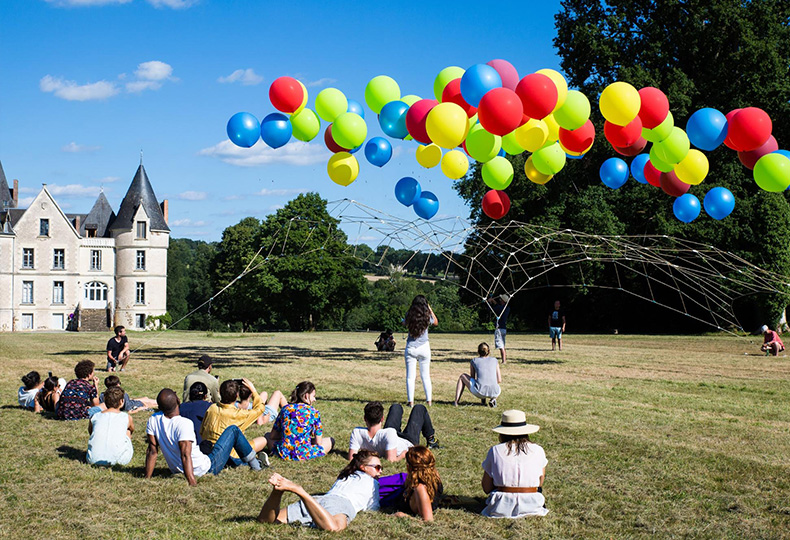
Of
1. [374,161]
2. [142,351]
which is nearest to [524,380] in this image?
[374,161]

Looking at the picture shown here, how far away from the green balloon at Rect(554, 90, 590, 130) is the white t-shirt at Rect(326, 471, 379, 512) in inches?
281

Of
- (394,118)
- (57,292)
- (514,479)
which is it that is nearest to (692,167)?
(394,118)

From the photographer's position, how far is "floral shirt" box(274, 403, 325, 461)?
7832 mm

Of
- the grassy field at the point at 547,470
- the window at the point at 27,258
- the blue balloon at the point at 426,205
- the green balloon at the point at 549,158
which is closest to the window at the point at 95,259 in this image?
the window at the point at 27,258

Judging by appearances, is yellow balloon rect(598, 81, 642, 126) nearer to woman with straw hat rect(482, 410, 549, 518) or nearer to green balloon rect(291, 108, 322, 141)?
green balloon rect(291, 108, 322, 141)

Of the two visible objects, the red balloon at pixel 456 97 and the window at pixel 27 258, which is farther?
the window at pixel 27 258

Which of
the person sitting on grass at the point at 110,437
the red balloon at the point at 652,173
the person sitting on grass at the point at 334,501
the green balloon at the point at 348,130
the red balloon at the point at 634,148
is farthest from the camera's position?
the red balloon at the point at 652,173

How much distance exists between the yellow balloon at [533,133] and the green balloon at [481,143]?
0.38m

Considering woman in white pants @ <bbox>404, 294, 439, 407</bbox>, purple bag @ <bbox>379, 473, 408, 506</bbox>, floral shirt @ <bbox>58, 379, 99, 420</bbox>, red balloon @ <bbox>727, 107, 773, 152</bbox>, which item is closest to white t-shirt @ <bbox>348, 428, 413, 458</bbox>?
purple bag @ <bbox>379, 473, 408, 506</bbox>

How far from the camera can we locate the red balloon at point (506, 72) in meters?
11.5

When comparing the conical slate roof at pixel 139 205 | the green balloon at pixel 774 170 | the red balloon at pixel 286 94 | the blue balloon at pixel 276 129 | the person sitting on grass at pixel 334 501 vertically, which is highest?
the conical slate roof at pixel 139 205

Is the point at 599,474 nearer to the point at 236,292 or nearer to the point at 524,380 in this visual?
the point at 524,380

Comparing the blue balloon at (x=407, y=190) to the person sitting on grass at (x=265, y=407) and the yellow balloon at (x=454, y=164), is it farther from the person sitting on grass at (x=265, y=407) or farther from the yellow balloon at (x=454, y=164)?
the person sitting on grass at (x=265, y=407)

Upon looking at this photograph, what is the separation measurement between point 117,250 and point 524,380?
146ft
